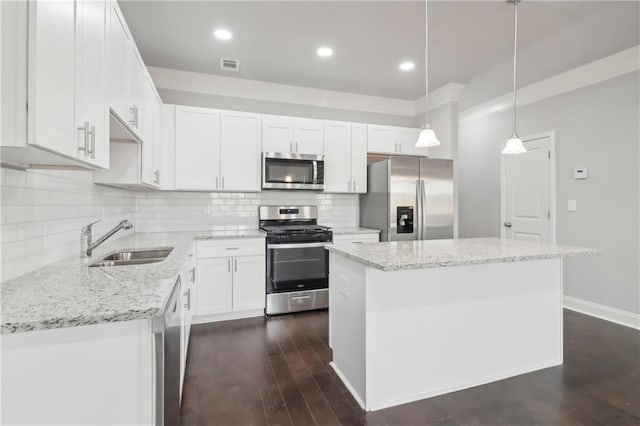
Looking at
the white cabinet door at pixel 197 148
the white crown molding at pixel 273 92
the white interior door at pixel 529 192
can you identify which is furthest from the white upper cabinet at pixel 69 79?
the white interior door at pixel 529 192

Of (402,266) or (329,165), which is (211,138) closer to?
(329,165)

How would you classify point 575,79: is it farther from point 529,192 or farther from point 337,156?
point 337,156

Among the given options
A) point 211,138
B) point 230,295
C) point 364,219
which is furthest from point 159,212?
point 364,219

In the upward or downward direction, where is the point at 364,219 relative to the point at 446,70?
downward

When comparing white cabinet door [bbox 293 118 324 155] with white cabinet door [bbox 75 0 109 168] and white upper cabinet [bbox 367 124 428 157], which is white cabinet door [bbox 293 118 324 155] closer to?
white upper cabinet [bbox 367 124 428 157]

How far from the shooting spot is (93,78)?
130 cm

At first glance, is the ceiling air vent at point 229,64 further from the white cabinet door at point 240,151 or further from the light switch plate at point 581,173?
the light switch plate at point 581,173

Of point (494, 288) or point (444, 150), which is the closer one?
point (494, 288)

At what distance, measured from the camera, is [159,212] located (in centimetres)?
354

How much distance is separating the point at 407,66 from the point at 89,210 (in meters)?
3.33

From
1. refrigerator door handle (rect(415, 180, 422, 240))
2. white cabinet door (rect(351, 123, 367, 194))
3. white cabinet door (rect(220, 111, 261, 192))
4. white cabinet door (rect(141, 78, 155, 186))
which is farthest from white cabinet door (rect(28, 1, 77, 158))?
refrigerator door handle (rect(415, 180, 422, 240))

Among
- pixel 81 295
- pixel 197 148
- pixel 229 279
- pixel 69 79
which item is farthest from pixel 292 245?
pixel 69 79

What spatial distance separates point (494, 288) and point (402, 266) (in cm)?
94

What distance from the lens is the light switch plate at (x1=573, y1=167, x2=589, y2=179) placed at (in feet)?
11.2
